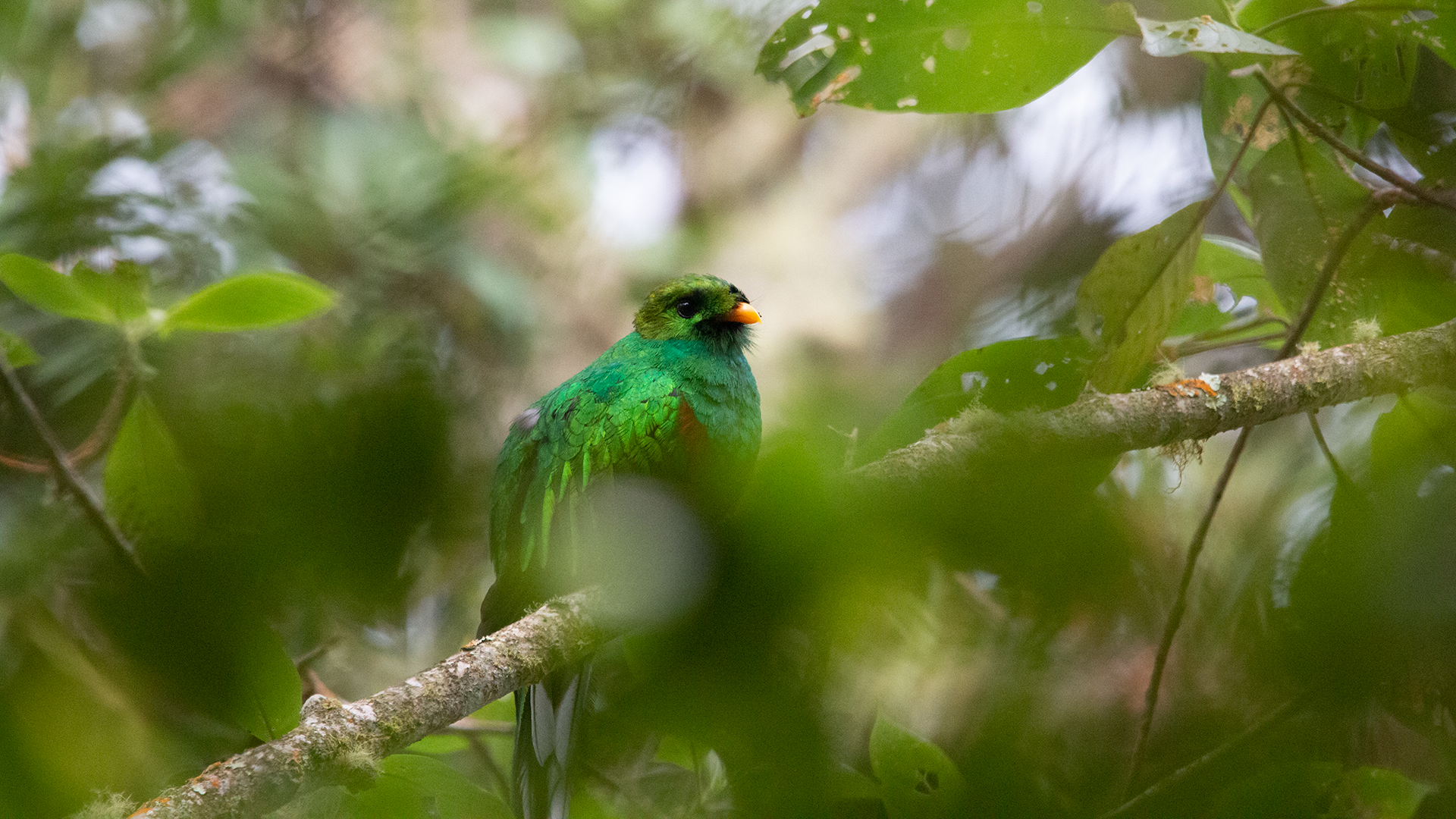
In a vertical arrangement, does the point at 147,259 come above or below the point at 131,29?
below

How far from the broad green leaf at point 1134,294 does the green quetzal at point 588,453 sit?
0.70m

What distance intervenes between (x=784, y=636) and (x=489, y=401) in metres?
2.49

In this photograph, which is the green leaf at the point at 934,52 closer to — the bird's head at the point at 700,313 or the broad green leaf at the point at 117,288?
the bird's head at the point at 700,313

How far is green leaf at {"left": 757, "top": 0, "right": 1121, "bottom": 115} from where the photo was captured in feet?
5.47

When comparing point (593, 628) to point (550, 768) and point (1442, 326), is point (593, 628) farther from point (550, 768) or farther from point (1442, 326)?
point (1442, 326)

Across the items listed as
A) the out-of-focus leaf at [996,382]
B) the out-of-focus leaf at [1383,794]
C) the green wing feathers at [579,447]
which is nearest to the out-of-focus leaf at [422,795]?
the green wing feathers at [579,447]

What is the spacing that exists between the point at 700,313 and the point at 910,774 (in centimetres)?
152

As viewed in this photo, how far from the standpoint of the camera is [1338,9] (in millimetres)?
1610

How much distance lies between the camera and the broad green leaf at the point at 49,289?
1.48 m

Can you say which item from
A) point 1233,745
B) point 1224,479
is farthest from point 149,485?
point 1224,479

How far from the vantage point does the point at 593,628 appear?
4.64ft

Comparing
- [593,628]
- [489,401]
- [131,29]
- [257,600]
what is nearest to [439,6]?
[131,29]

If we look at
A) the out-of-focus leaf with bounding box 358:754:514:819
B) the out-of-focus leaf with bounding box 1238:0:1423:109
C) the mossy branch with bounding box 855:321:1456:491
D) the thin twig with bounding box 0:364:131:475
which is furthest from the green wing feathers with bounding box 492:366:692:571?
the out-of-focus leaf with bounding box 1238:0:1423:109

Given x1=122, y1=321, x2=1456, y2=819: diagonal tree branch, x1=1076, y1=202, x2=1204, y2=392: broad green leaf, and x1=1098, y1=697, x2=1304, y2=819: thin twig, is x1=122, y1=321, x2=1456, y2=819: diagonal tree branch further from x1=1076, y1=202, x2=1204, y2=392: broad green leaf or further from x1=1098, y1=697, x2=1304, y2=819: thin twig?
x1=1098, y1=697, x2=1304, y2=819: thin twig
